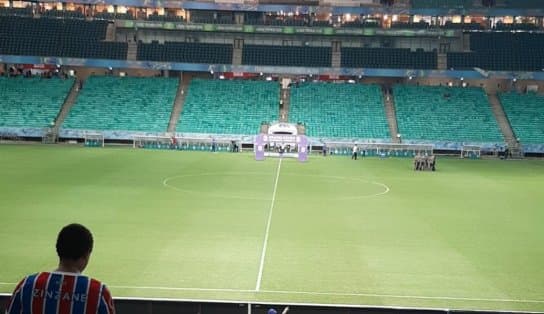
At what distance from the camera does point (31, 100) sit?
63312 millimetres

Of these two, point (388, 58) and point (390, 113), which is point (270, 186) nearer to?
point (390, 113)

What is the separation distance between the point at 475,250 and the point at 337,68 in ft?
172

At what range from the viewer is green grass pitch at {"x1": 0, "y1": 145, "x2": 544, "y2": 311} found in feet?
44.8

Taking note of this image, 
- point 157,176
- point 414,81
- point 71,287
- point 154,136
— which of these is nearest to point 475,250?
point 71,287

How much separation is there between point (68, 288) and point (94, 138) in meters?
54.8

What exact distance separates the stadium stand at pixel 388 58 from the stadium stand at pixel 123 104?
20716 mm

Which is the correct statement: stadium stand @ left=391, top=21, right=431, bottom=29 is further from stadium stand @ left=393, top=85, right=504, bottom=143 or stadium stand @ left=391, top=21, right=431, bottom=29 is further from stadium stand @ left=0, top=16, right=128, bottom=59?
stadium stand @ left=0, top=16, right=128, bottom=59

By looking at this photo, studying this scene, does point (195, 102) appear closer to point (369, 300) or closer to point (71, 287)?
point (369, 300)

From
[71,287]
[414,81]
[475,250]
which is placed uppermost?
[414,81]

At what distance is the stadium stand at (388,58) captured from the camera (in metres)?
69.4

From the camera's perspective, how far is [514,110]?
6469 cm

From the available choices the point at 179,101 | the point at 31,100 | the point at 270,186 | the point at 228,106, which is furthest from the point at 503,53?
the point at 31,100

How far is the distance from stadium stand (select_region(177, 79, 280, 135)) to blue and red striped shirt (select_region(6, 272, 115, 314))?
55530 mm

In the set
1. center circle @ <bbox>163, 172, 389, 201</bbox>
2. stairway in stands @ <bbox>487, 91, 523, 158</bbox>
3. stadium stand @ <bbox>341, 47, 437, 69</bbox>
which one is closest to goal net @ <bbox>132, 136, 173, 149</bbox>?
center circle @ <bbox>163, 172, 389, 201</bbox>
